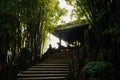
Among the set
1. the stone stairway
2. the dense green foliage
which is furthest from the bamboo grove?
the dense green foliage

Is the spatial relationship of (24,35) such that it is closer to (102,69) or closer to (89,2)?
(89,2)

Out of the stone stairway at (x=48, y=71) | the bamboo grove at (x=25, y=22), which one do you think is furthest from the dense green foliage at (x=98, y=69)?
the bamboo grove at (x=25, y=22)

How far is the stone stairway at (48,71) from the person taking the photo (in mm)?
11844

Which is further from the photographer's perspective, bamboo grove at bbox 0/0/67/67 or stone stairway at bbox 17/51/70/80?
stone stairway at bbox 17/51/70/80

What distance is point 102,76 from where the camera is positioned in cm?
886

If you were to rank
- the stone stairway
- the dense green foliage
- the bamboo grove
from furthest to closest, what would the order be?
the stone stairway
the bamboo grove
the dense green foliage

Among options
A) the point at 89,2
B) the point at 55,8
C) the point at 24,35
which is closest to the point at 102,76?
the point at 89,2

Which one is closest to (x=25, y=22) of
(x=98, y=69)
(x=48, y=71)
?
(x=48, y=71)

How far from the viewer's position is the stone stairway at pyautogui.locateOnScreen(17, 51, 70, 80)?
1184cm

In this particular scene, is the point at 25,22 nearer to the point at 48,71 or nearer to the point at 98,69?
the point at 48,71

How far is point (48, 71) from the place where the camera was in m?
12.9

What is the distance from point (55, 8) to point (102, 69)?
9.29 m

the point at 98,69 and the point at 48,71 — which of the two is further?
the point at 48,71

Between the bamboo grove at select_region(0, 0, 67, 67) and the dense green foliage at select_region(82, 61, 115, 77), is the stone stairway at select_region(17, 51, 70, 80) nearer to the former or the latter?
the bamboo grove at select_region(0, 0, 67, 67)
